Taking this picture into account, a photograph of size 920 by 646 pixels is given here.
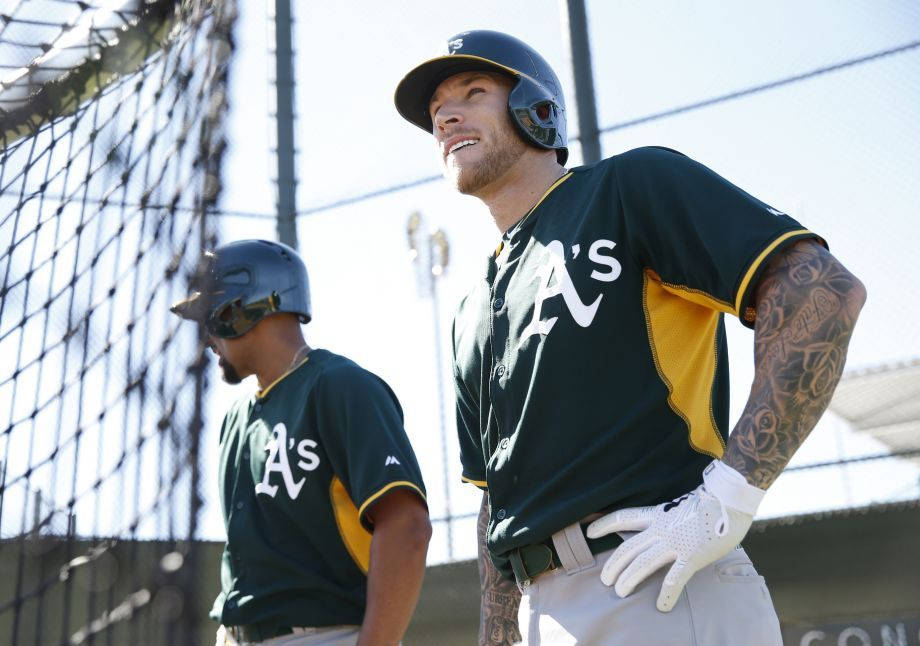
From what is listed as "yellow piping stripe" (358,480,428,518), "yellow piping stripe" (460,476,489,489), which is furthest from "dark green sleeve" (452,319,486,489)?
"yellow piping stripe" (358,480,428,518)

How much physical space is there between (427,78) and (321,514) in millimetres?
1339

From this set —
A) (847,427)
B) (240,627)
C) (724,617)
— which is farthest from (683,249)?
(847,427)

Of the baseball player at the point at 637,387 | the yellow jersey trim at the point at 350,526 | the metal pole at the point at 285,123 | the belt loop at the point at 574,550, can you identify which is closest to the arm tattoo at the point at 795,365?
the baseball player at the point at 637,387

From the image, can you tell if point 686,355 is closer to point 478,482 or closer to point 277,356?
point 478,482

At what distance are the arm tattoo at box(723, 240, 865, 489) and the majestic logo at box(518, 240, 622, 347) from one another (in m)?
0.39

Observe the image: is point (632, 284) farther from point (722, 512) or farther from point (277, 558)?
point (277, 558)

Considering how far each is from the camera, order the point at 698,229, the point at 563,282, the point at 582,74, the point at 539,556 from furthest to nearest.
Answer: the point at 582,74, the point at 563,282, the point at 539,556, the point at 698,229

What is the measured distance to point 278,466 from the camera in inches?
136

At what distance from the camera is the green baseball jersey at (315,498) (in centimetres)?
326

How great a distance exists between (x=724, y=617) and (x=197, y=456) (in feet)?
3.34

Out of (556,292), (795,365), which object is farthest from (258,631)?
(795,365)

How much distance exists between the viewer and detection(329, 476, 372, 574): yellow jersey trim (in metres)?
3.36

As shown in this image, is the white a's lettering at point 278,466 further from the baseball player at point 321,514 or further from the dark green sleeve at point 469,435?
the dark green sleeve at point 469,435

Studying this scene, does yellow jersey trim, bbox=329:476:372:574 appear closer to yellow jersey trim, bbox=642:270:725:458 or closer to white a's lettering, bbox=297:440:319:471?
white a's lettering, bbox=297:440:319:471
